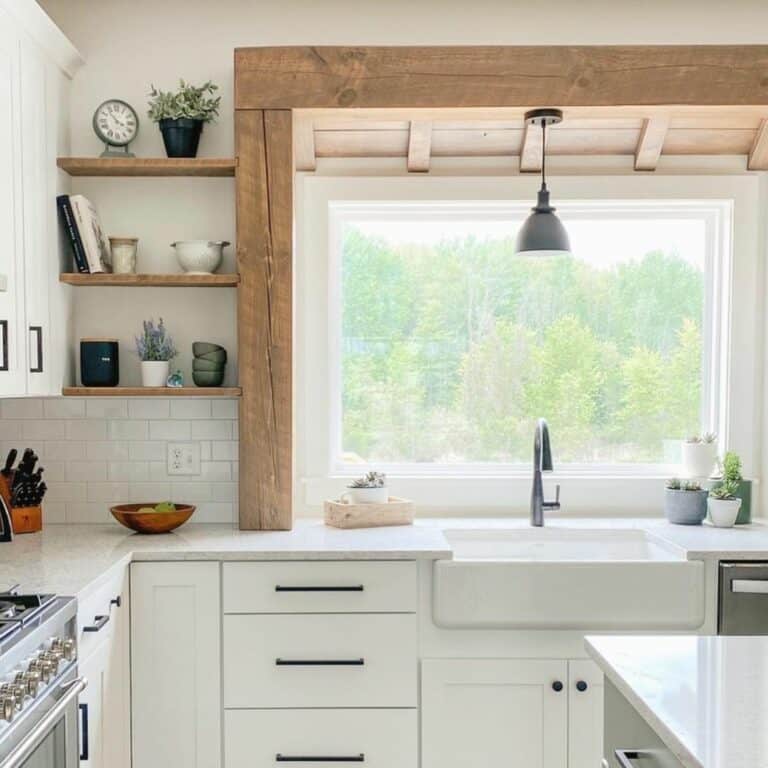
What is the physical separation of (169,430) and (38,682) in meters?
1.48

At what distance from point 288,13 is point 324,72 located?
1.30 ft

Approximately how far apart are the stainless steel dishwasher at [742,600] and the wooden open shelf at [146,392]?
65.2 inches

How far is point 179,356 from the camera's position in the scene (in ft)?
10.2

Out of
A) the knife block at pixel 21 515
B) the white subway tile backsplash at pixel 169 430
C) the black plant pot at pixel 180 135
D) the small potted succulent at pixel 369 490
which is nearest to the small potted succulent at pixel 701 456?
→ the small potted succulent at pixel 369 490

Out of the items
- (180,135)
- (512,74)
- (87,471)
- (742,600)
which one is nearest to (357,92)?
(512,74)

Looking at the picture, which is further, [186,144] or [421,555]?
[186,144]

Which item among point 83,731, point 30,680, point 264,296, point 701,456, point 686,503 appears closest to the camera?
point 30,680

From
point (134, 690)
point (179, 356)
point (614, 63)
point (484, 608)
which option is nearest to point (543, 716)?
point (484, 608)

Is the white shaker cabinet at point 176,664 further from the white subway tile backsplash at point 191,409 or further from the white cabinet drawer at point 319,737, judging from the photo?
the white subway tile backsplash at point 191,409

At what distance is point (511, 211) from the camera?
3.35 m

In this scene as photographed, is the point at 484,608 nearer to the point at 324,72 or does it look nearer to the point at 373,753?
the point at 373,753

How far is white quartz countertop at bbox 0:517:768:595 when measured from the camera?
7.97ft

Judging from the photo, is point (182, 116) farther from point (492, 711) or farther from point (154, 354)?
point (492, 711)

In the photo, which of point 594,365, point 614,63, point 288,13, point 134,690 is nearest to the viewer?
point 134,690
